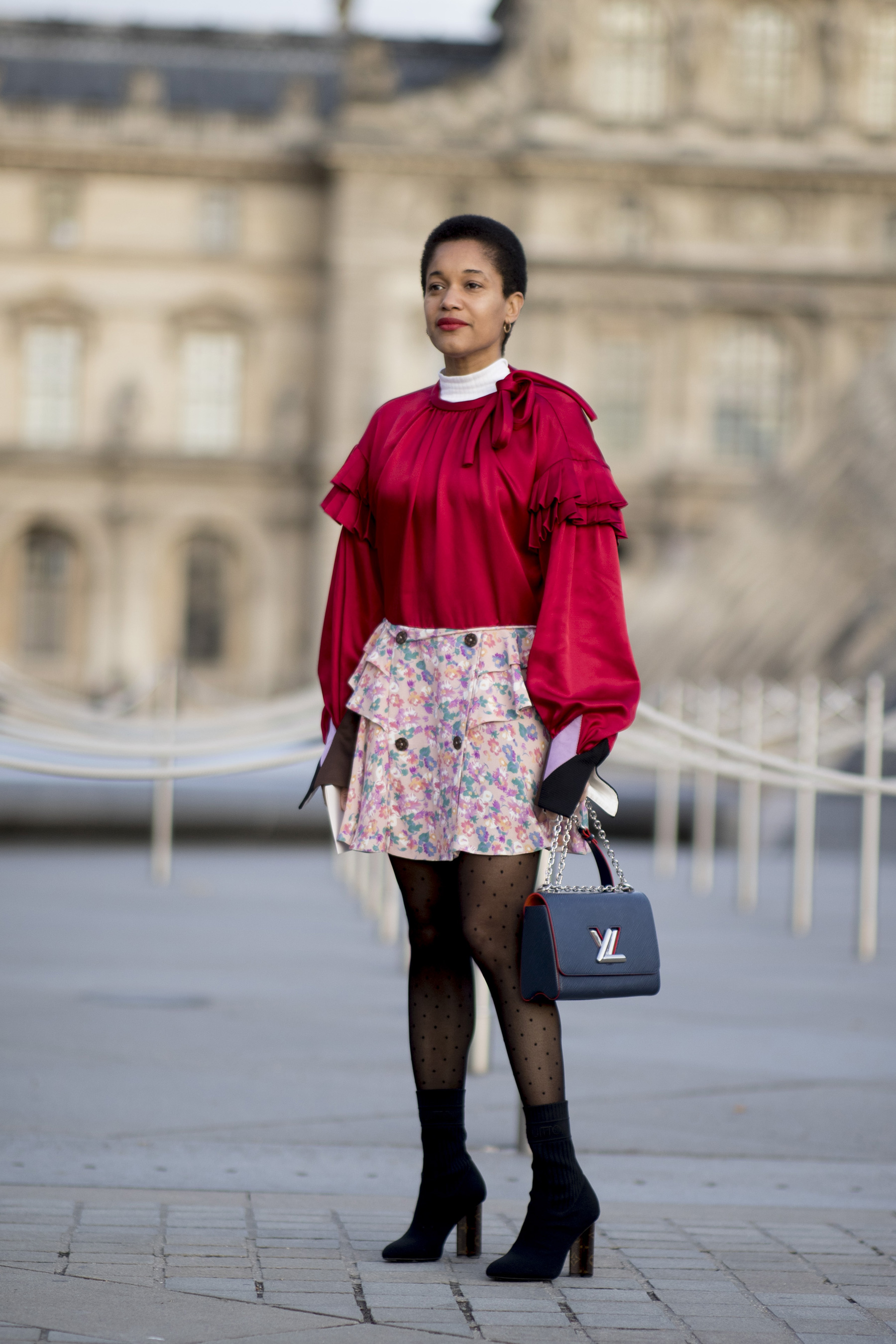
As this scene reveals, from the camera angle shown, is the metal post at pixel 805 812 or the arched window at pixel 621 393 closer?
the metal post at pixel 805 812

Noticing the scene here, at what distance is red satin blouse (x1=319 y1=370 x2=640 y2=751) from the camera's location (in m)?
3.19

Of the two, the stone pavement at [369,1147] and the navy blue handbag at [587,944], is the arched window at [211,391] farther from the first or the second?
the navy blue handbag at [587,944]

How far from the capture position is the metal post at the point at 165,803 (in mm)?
10898

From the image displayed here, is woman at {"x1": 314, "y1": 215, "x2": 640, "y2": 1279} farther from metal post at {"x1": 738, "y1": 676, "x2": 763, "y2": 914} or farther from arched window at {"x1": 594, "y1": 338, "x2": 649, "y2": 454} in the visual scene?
arched window at {"x1": 594, "y1": 338, "x2": 649, "y2": 454}

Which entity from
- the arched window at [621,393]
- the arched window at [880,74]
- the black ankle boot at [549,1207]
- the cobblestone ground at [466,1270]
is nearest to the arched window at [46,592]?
the arched window at [621,393]

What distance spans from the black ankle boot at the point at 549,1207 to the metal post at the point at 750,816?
705 cm

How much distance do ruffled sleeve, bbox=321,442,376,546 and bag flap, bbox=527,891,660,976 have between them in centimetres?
74

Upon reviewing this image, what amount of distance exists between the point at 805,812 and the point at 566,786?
19.9 feet

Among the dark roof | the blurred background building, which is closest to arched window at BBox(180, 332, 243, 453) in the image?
the blurred background building

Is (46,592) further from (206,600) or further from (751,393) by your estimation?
(751,393)

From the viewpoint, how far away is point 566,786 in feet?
10.4

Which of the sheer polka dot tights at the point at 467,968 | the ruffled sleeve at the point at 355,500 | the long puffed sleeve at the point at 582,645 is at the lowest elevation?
the sheer polka dot tights at the point at 467,968

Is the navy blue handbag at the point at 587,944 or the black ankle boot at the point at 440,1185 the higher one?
the navy blue handbag at the point at 587,944

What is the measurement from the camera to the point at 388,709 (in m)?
3.35
